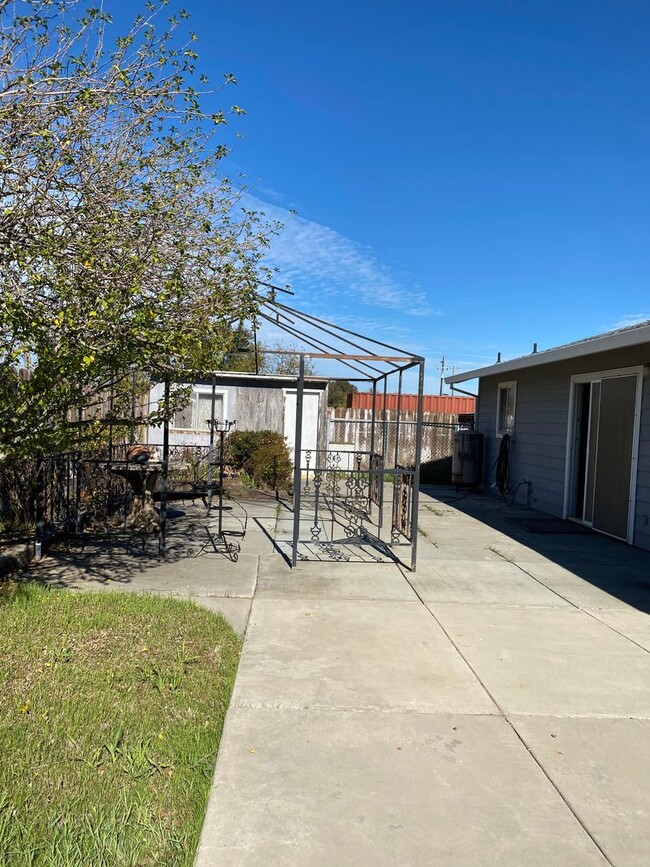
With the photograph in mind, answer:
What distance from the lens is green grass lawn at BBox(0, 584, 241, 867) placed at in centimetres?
236

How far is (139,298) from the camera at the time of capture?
15.5 ft

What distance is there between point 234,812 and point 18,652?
208cm

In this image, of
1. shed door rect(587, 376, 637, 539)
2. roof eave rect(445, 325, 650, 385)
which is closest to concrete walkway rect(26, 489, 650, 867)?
shed door rect(587, 376, 637, 539)

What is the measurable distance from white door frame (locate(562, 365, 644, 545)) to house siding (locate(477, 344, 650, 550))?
0.22 ft

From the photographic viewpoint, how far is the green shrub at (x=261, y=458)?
13016mm

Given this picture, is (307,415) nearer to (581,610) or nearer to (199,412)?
(199,412)

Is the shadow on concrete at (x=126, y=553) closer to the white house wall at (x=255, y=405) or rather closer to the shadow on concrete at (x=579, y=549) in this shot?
the shadow on concrete at (x=579, y=549)

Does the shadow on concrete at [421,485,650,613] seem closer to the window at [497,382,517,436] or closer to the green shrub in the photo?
the window at [497,382,517,436]

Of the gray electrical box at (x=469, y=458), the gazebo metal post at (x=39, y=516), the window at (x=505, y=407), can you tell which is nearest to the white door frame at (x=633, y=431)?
the window at (x=505, y=407)

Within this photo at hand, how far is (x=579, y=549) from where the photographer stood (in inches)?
321

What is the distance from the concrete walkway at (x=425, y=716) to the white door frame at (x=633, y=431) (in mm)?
1952

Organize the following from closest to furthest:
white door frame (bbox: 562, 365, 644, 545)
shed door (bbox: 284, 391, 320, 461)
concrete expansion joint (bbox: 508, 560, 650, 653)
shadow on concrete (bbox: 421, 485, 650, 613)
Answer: concrete expansion joint (bbox: 508, 560, 650, 653) → shadow on concrete (bbox: 421, 485, 650, 613) → white door frame (bbox: 562, 365, 644, 545) → shed door (bbox: 284, 391, 320, 461)

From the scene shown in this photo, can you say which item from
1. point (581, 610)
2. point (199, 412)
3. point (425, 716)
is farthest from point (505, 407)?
point (425, 716)

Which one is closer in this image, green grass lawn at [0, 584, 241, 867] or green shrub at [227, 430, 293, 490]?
green grass lawn at [0, 584, 241, 867]
